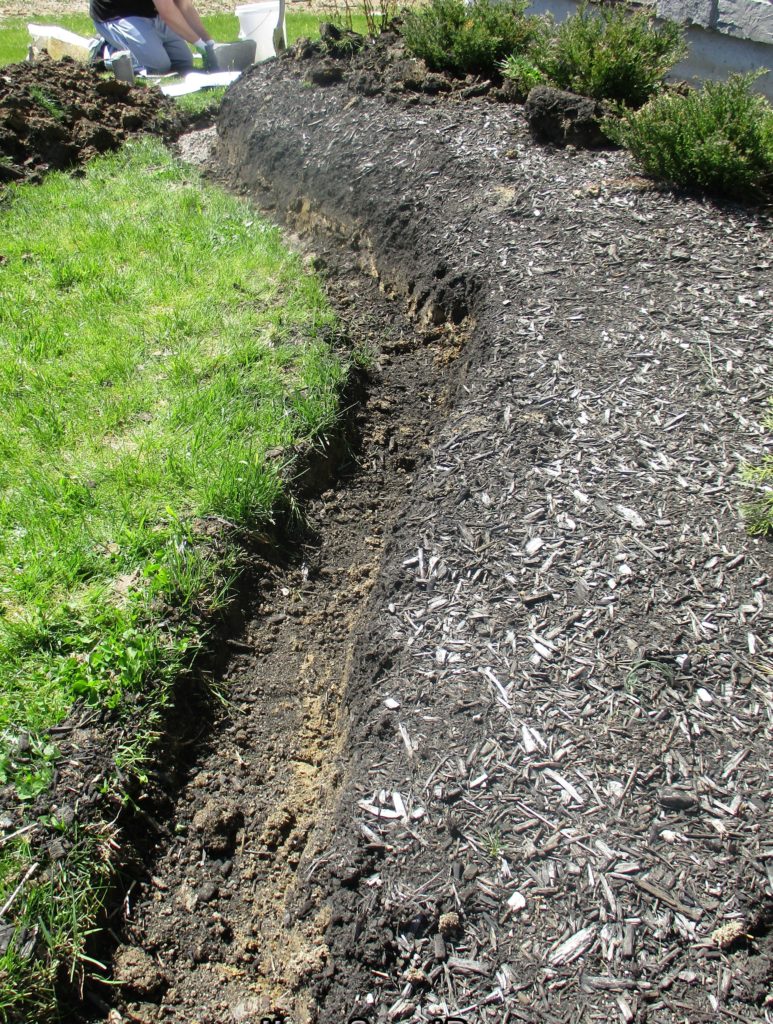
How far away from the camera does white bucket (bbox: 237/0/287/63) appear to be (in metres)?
10.3

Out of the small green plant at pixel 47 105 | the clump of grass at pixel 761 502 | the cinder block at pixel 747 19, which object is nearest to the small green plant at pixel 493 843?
the clump of grass at pixel 761 502

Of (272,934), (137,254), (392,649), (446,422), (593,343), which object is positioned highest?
(137,254)

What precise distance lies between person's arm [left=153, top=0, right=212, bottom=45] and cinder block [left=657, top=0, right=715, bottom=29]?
6.40 m

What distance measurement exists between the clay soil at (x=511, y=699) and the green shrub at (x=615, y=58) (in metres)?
1.48

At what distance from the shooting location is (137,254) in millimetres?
5348

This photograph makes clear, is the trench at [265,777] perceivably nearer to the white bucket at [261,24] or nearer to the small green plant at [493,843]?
the small green plant at [493,843]

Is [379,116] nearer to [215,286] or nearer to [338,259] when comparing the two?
[338,259]

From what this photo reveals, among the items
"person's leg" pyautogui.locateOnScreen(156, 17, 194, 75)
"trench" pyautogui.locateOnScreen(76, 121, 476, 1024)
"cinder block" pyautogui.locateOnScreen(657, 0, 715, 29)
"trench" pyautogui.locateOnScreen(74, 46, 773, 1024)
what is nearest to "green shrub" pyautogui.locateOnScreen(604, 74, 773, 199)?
"trench" pyautogui.locateOnScreen(74, 46, 773, 1024)

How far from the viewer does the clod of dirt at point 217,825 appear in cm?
249

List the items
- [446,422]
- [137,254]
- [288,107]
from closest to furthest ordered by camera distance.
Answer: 1. [446,422]
2. [137,254]
3. [288,107]

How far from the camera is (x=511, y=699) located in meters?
2.42

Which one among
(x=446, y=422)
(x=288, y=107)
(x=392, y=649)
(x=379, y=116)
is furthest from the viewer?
(x=288, y=107)

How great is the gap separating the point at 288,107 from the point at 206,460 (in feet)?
15.3

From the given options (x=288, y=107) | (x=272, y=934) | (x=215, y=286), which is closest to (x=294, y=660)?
(x=272, y=934)
